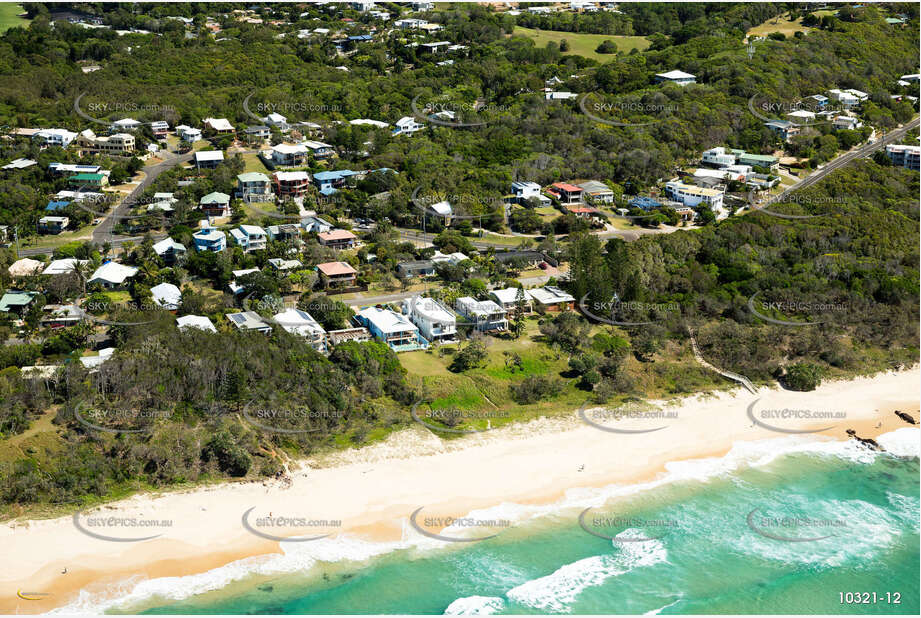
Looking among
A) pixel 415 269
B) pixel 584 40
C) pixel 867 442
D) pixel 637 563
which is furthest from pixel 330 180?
pixel 584 40

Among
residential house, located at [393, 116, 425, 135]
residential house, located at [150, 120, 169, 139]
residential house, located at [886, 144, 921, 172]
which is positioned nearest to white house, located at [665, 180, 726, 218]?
residential house, located at [886, 144, 921, 172]

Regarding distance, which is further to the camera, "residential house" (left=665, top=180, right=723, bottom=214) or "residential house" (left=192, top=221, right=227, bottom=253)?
"residential house" (left=665, top=180, right=723, bottom=214)

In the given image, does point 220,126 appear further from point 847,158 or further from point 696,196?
point 847,158

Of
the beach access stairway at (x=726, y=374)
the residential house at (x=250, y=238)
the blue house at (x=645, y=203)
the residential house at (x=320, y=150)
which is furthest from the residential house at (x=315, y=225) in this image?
the beach access stairway at (x=726, y=374)

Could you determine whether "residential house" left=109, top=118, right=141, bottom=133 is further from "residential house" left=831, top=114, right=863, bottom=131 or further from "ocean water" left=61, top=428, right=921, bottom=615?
"residential house" left=831, top=114, right=863, bottom=131

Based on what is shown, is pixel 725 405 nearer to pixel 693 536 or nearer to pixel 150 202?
pixel 693 536

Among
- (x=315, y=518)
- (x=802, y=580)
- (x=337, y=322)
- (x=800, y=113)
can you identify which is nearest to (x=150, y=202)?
(x=337, y=322)
